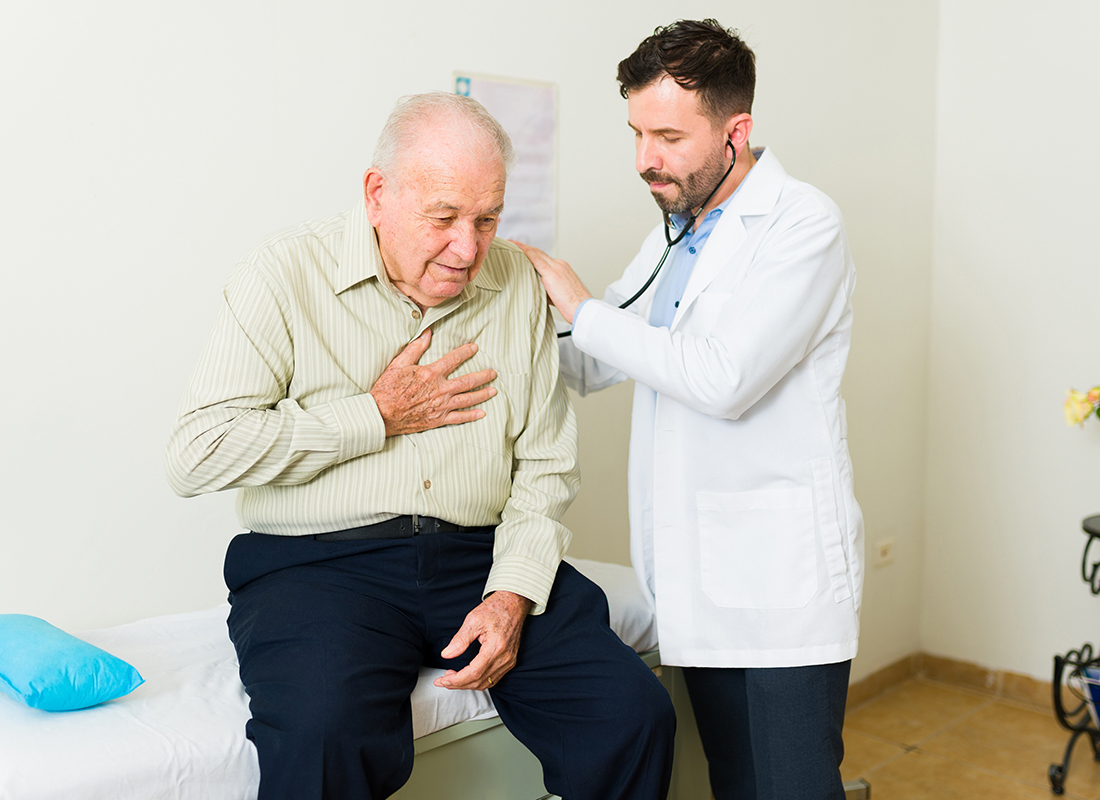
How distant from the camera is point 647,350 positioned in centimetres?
141

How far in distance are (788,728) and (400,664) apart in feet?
1.90

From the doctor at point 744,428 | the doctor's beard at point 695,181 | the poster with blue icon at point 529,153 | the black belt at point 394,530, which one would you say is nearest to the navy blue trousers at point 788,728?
the doctor at point 744,428

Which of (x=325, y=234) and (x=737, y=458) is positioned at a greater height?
(x=325, y=234)

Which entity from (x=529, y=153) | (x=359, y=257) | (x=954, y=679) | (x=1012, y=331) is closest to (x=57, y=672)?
(x=359, y=257)

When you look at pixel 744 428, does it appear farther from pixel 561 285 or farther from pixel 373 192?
pixel 373 192

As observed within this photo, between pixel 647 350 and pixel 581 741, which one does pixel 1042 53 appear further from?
pixel 581 741

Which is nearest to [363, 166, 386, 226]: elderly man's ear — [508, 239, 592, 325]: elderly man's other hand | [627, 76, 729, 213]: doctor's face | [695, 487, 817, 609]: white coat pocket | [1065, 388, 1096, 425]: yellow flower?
[508, 239, 592, 325]: elderly man's other hand

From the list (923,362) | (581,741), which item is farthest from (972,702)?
(581,741)

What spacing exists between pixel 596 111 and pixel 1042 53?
4.64 feet

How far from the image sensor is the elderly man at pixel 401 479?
1.24m

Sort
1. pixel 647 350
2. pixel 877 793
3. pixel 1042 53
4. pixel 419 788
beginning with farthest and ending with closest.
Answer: pixel 1042 53
pixel 877 793
pixel 647 350
pixel 419 788

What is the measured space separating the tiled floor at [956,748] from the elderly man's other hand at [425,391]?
1.59 metres

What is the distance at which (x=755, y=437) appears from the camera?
1438mm

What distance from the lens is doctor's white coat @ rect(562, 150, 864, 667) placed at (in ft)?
4.53
